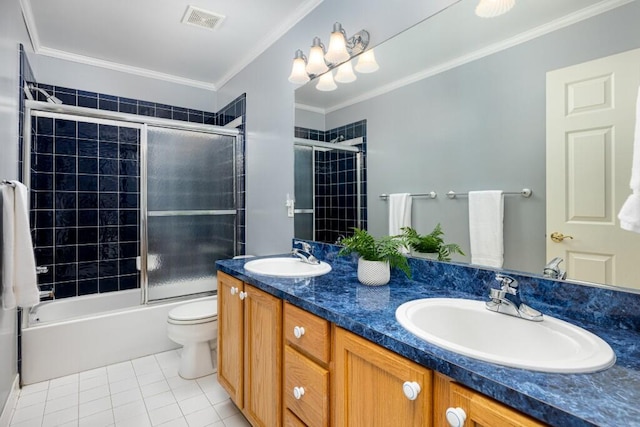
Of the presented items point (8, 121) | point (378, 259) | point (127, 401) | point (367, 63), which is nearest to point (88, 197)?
point (8, 121)

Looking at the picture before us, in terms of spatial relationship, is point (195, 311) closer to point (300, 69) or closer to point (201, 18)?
point (300, 69)

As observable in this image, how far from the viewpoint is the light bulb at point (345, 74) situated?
177 cm

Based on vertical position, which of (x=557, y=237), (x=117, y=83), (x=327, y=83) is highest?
(x=117, y=83)

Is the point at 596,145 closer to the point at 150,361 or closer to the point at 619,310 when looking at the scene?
the point at 619,310

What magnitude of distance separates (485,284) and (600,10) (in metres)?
0.90

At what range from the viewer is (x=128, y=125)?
257 centimetres

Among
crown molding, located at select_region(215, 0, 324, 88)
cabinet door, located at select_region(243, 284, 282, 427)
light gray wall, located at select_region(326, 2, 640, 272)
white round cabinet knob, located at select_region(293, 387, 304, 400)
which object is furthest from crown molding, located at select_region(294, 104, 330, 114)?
white round cabinet knob, located at select_region(293, 387, 304, 400)

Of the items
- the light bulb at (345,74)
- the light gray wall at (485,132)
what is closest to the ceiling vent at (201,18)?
the light bulb at (345,74)

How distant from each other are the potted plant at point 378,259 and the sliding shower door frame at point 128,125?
1.93 metres

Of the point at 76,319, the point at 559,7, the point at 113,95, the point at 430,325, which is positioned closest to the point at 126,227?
the point at 76,319

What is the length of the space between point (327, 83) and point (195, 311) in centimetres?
176

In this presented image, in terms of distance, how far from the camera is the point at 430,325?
3.34 feet

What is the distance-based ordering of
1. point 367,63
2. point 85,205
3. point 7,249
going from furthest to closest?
point 85,205, point 367,63, point 7,249

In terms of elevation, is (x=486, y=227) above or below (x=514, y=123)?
below
